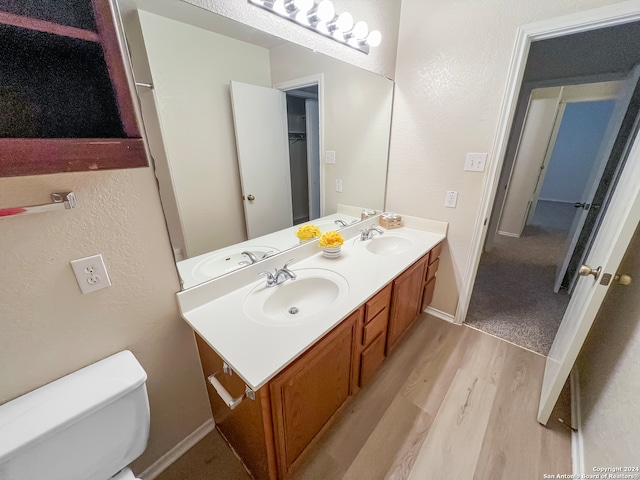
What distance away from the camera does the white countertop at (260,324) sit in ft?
2.64

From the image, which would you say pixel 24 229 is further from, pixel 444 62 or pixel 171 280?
pixel 444 62

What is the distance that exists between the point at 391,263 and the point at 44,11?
1479 millimetres

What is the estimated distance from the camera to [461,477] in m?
1.11

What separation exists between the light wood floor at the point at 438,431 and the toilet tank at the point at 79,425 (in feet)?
1.71

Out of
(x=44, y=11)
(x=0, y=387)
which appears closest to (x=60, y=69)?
(x=44, y=11)

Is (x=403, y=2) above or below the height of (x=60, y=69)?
above

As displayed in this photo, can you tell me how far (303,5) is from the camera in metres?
1.11

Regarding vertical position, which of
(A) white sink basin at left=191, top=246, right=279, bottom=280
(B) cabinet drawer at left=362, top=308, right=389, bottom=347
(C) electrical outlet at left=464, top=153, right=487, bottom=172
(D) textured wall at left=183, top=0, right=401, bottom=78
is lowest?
(B) cabinet drawer at left=362, top=308, right=389, bottom=347

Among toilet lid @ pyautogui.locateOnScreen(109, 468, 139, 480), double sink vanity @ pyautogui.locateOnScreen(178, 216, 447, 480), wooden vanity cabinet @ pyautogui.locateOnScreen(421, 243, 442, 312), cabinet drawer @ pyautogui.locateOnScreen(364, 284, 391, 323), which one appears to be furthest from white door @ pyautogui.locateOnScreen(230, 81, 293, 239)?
wooden vanity cabinet @ pyautogui.locateOnScreen(421, 243, 442, 312)

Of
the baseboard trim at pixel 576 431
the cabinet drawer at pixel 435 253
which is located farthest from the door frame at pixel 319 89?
the baseboard trim at pixel 576 431

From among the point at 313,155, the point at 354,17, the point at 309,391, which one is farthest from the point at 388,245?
the point at 354,17

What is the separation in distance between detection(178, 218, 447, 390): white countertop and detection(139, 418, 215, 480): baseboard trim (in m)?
0.69

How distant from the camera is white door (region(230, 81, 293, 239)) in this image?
3.87ft

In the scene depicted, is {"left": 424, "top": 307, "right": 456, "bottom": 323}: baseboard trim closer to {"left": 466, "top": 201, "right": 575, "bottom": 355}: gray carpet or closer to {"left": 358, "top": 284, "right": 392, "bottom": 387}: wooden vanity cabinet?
{"left": 466, "top": 201, "right": 575, "bottom": 355}: gray carpet
